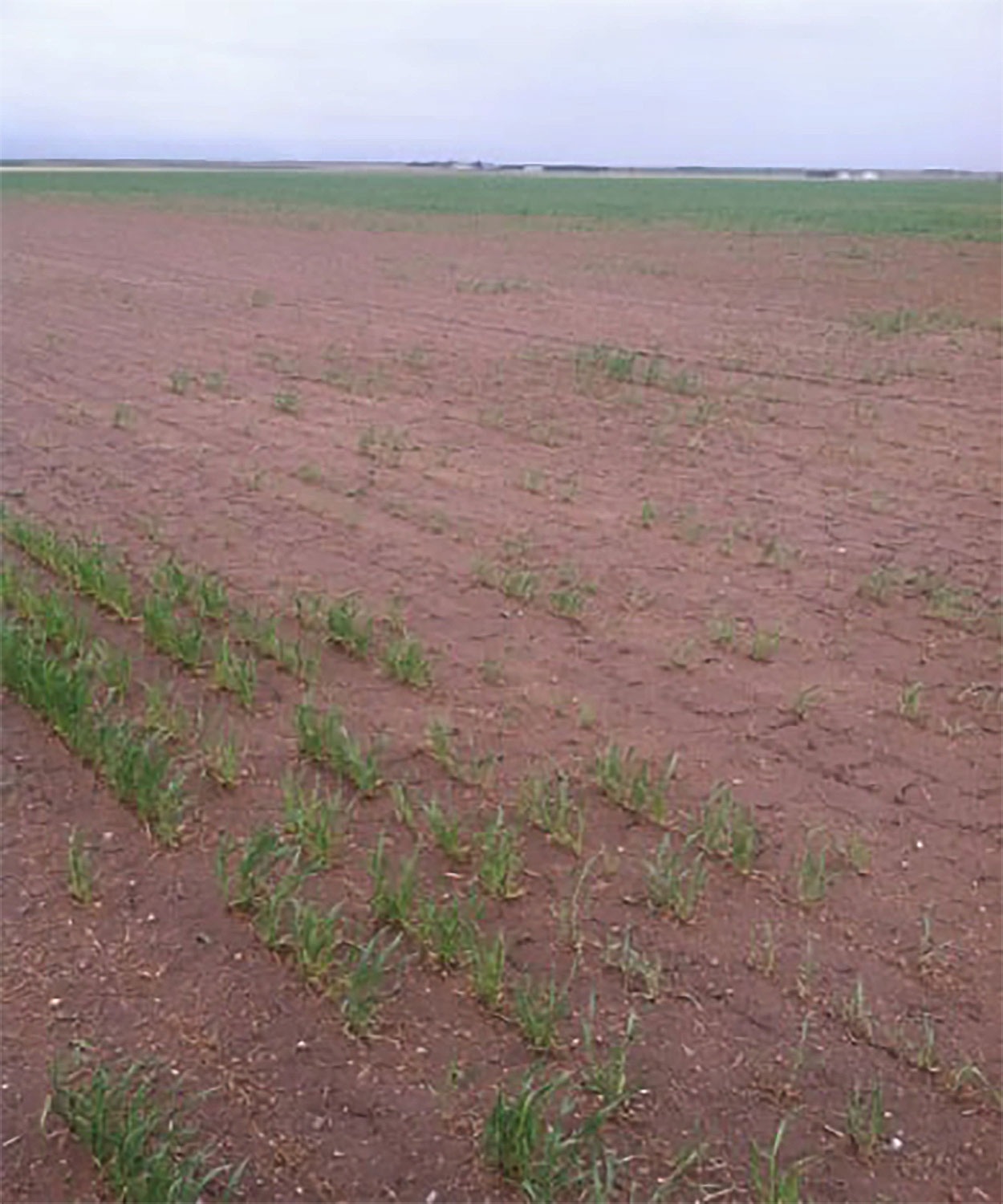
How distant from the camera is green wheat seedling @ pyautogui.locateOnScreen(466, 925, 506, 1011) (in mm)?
3215

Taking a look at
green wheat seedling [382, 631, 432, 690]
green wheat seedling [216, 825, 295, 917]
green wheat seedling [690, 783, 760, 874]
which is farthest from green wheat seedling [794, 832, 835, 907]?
green wheat seedling [382, 631, 432, 690]

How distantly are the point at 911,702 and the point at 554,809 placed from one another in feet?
5.69

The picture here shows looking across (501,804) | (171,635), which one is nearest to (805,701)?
(501,804)

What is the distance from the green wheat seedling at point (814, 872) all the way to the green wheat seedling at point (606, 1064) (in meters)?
0.79

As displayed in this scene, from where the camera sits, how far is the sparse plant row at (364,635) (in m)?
5.11

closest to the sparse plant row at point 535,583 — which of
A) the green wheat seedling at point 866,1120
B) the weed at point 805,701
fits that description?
the weed at point 805,701

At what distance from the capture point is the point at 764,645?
544 cm

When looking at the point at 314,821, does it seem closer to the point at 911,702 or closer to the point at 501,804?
the point at 501,804

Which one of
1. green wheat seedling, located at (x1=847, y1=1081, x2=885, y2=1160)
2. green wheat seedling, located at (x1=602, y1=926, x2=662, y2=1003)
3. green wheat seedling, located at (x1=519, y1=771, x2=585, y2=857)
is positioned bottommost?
green wheat seedling, located at (x1=847, y1=1081, x2=885, y2=1160)

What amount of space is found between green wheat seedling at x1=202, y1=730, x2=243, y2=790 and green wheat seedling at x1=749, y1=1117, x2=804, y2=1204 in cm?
222

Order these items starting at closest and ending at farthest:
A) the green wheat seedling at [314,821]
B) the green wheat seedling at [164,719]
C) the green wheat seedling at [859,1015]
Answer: the green wheat seedling at [859,1015]
the green wheat seedling at [314,821]
the green wheat seedling at [164,719]

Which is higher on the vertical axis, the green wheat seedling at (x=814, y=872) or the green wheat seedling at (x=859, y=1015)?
the green wheat seedling at (x=814, y=872)

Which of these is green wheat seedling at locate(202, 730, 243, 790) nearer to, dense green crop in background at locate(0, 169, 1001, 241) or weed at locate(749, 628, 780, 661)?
weed at locate(749, 628, 780, 661)

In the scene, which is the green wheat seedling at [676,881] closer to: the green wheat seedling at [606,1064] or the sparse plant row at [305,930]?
the green wheat seedling at [606,1064]
